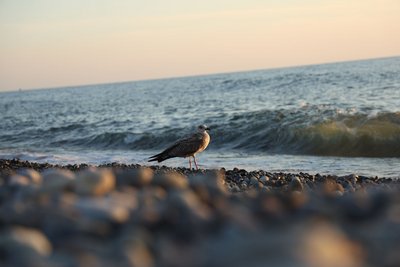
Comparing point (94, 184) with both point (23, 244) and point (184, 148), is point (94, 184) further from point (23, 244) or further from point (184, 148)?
point (184, 148)

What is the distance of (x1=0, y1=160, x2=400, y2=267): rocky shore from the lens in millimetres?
1877

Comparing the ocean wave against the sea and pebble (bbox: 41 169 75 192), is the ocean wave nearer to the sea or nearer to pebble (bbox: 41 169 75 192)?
the sea

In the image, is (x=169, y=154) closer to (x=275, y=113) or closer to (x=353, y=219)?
(x=275, y=113)

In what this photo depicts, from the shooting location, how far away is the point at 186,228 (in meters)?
2.38

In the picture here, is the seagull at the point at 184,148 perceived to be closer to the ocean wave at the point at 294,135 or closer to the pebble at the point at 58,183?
the ocean wave at the point at 294,135

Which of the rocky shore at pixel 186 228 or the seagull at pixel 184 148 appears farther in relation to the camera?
the seagull at pixel 184 148

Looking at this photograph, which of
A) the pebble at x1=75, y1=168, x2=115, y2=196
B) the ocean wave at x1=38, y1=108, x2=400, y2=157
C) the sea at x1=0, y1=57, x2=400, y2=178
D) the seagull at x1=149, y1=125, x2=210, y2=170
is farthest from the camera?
the ocean wave at x1=38, y1=108, x2=400, y2=157

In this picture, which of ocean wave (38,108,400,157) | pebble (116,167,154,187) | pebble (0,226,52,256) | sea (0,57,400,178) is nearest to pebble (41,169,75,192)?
pebble (116,167,154,187)

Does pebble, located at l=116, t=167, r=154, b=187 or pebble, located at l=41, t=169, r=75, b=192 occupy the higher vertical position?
pebble, located at l=41, t=169, r=75, b=192

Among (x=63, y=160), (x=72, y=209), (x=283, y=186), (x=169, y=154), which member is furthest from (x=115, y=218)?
(x=63, y=160)

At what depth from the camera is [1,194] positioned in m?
3.33

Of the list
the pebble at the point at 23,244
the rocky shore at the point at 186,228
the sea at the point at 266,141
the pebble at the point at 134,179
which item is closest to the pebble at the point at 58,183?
the rocky shore at the point at 186,228

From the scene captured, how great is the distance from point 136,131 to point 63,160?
15.2 feet

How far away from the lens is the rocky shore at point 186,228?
1.88 metres
